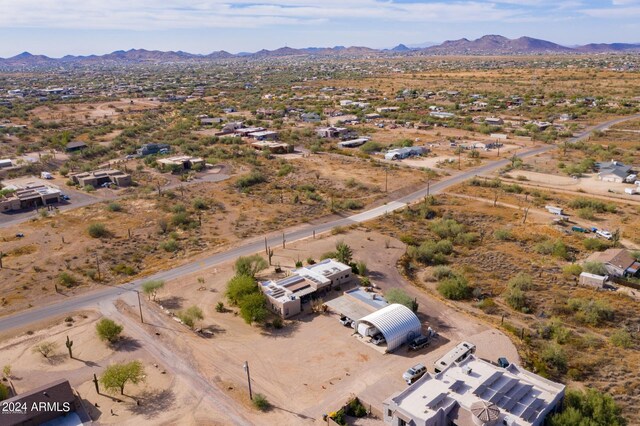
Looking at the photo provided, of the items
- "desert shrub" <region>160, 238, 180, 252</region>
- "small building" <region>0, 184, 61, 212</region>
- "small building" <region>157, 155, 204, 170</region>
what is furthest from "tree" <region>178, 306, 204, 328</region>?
"small building" <region>157, 155, 204, 170</region>

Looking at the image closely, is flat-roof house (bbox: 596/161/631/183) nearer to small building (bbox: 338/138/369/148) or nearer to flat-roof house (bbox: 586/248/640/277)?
flat-roof house (bbox: 586/248/640/277)

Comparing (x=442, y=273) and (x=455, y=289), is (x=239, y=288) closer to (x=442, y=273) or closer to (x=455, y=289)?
(x=455, y=289)

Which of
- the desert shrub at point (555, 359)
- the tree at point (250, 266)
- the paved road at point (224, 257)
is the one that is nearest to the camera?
the desert shrub at point (555, 359)

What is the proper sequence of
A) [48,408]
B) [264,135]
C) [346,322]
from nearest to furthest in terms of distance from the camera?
[48,408] → [346,322] → [264,135]

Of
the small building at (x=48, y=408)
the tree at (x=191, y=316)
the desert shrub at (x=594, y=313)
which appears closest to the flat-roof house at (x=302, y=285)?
the tree at (x=191, y=316)

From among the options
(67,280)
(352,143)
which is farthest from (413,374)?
(352,143)

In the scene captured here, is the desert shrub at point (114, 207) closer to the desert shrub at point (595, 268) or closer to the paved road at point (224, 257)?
the paved road at point (224, 257)
